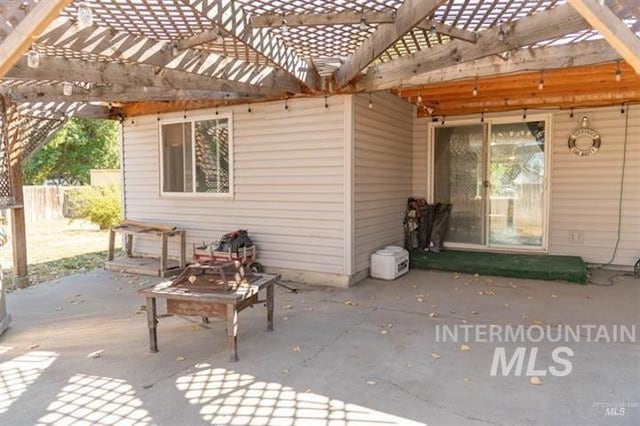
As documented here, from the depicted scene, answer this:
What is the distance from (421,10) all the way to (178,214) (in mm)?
5118

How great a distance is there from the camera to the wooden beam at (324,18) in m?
3.06

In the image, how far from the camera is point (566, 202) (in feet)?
20.3

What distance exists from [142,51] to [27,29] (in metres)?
1.74

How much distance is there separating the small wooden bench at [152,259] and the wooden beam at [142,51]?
9.63 feet

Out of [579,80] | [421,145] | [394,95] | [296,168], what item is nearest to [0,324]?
[296,168]

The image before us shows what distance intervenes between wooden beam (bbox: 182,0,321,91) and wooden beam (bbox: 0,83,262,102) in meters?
1.19

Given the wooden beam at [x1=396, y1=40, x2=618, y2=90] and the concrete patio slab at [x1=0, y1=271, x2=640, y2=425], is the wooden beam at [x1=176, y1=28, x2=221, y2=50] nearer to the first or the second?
the wooden beam at [x1=396, y1=40, x2=618, y2=90]

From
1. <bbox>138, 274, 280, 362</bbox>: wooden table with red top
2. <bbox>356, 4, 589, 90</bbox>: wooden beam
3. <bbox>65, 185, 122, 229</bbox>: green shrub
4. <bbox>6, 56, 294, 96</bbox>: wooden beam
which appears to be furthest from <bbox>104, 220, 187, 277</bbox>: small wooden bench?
<bbox>65, 185, 122, 229</bbox>: green shrub

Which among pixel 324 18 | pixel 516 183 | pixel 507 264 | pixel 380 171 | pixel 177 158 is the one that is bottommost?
pixel 507 264

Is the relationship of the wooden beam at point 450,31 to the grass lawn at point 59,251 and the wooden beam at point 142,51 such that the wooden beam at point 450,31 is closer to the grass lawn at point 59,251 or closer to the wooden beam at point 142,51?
the wooden beam at point 142,51

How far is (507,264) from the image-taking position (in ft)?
18.8

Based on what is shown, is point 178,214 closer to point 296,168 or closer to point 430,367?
point 296,168

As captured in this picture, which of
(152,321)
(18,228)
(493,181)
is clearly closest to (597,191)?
(493,181)

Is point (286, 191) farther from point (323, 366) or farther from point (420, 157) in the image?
point (323, 366)
